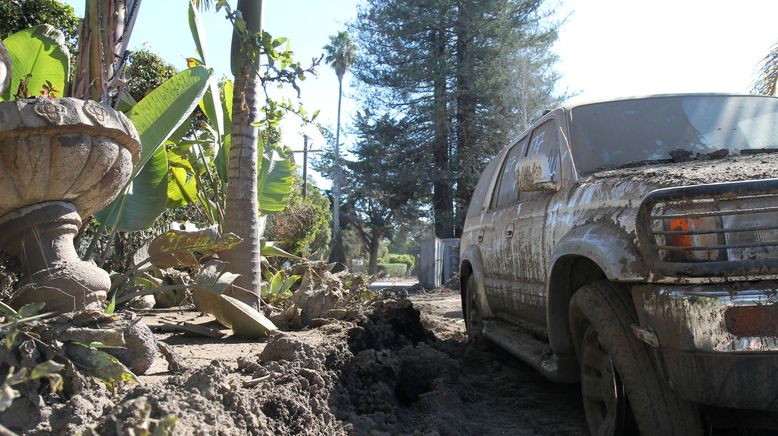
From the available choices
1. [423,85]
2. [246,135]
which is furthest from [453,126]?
[246,135]

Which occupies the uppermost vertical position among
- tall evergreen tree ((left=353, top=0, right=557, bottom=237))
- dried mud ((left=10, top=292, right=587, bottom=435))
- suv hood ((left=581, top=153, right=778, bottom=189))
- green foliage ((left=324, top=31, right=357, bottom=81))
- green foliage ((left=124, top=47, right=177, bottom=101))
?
green foliage ((left=324, top=31, right=357, bottom=81))

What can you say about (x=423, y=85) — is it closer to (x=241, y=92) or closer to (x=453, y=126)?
(x=453, y=126)

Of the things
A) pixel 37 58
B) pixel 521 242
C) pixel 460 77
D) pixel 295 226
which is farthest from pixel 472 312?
pixel 460 77

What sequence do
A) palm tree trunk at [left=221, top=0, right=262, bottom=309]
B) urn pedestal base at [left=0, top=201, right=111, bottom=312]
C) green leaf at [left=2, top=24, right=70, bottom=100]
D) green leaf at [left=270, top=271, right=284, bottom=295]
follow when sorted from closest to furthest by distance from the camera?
urn pedestal base at [left=0, top=201, right=111, bottom=312]
green leaf at [left=2, top=24, right=70, bottom=100]
palm tree trunk at [left=221, top=0, right=262, bottom=309]
green leaf at [left=270, top=271, right=284, bottom=295]

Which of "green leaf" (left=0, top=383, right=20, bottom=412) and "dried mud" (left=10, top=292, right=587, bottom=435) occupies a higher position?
"green leaf" (left=0, top=383, right=20, bottom=412)

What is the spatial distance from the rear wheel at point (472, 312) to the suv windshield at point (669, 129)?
2.36 m

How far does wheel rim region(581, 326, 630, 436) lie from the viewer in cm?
321

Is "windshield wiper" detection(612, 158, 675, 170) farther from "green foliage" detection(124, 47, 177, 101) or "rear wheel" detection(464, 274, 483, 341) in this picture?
"green foliage" detection(124, 47, 177, 101)

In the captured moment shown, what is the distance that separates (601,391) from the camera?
3463mm

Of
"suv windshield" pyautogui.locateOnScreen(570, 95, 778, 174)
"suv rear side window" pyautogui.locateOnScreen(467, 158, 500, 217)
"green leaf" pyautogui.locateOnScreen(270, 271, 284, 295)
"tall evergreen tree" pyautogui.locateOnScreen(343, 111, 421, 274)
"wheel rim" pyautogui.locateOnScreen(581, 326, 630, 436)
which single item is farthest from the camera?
"tall evergreen tree" pyautogui.locateOnScreen(343, 111, 421, 274)

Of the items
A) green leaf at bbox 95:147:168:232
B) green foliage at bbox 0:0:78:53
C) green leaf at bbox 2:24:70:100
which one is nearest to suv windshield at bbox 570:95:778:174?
green leaf at bbox 95:147:168:232

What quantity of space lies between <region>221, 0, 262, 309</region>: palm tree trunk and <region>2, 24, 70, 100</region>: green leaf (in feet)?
5.15

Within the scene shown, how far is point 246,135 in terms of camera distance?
6.50 m

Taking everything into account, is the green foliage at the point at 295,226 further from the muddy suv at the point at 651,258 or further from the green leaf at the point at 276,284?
the muddy suv at the point at 651,258
